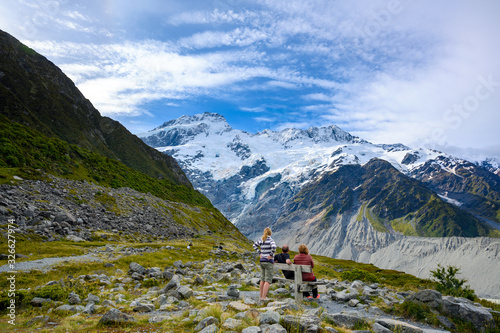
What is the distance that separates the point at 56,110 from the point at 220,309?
446 feet

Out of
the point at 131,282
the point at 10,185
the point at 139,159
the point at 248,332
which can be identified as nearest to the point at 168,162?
the point at 139,159

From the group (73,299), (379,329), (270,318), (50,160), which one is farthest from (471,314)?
(50,160)

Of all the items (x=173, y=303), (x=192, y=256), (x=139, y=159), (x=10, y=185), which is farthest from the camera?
(x=139, y=159)

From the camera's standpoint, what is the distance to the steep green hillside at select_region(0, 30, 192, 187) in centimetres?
9371

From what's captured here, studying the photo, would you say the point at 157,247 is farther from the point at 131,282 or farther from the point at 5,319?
the point at 5,319

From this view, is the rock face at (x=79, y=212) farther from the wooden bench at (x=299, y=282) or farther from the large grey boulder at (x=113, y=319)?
the wooden bench at (x=299, y=282)

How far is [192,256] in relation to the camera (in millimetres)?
36312

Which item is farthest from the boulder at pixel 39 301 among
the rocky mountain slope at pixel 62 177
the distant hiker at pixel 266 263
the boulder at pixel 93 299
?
the rocky mountain slope at pixel 62 177

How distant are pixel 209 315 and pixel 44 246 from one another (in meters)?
23.9

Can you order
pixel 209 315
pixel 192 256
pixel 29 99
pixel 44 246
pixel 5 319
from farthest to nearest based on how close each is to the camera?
1. pixel 29 99
2. pixel 192 256
3. pixel 44 246
4. pixel 5 319
5. pixel 209 315

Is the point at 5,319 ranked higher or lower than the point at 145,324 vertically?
lower

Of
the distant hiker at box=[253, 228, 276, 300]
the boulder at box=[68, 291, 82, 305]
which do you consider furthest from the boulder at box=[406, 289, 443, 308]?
the boulder at box=[68, 291, 82, 305]

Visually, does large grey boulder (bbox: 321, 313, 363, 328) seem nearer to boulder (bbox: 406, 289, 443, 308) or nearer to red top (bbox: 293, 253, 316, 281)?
red top (bbox: 293, 253, 316, 281)

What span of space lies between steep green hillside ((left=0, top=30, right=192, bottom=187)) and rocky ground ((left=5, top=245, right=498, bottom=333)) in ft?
319
